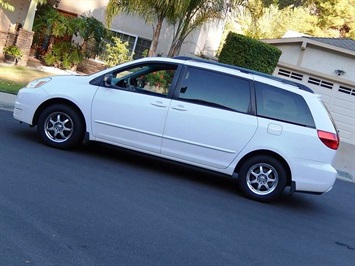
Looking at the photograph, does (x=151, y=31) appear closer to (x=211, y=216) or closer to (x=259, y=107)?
(x=259, y=107)

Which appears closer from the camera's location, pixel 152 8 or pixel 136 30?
pixel 152 8

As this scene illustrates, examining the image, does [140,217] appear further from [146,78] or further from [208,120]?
[146,78]

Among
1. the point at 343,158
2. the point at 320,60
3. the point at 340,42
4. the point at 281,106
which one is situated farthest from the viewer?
the point at 340,42

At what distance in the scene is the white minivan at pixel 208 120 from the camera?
771cm

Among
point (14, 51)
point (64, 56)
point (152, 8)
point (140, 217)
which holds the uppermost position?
point (152, 8)

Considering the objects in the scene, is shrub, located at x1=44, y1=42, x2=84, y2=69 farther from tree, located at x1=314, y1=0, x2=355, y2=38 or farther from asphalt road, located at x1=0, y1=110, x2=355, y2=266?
tree, located at x1=314, y1=0, x2=355, y2=38

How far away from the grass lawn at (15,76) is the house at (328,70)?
10063 millimetres

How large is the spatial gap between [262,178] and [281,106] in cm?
112

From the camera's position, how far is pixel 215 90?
794 centimetres

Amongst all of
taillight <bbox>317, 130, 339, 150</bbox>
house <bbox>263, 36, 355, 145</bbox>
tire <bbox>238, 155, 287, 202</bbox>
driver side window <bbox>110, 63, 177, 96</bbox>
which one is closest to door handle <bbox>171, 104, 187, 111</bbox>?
driver side window <bbox>110, 63, 177, 96</bbox>

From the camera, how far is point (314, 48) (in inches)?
869

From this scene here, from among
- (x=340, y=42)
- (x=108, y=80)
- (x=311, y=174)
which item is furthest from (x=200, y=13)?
(x=311, y=174)

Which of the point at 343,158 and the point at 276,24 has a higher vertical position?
the point at 276,24

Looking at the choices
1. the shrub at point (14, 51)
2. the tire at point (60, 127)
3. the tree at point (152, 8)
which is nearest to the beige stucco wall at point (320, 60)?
the tree at point (152, 8)
